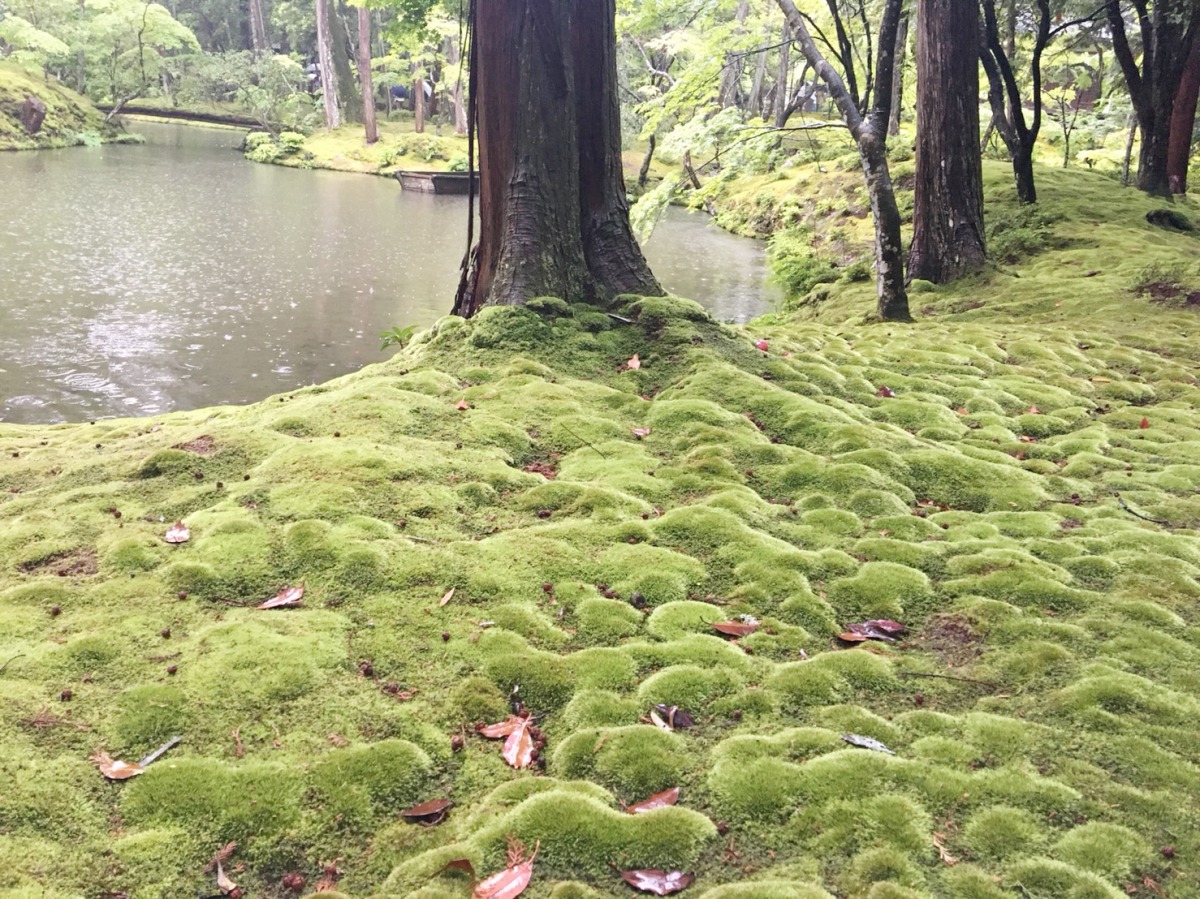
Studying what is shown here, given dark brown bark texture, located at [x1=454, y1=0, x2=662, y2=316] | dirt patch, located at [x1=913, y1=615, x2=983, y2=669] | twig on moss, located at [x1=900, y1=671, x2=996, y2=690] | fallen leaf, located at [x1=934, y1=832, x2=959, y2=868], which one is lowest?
fallen leaf, located at [x1=934, y1=832, x2=959, y2=868]

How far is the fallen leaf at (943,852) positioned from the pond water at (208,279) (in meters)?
10.7

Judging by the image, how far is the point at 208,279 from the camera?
17.5m

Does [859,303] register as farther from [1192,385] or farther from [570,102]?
[570,102]

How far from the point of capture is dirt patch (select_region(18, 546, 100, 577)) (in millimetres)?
3867

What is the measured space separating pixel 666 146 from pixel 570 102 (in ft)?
15.5

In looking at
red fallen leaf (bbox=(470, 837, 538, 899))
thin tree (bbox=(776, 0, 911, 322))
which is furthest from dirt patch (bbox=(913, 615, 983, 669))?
thin tree (bbox=(776, 0, 911, 322))

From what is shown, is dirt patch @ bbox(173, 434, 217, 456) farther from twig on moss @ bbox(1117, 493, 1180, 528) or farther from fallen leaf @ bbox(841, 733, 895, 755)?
twig on moss @ bbox(1117, 493, 1180, 528)

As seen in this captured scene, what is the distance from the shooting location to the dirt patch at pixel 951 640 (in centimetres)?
353

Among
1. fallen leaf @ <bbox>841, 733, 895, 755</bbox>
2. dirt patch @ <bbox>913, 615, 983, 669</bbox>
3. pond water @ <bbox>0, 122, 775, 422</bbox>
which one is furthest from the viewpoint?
pond water @ <bbox>0, 122, 775, 422</bbox>

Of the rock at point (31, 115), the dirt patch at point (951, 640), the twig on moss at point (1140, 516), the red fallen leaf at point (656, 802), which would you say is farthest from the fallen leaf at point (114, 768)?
the rock at point (31, 115)

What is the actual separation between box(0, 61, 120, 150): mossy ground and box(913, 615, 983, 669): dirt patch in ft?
140

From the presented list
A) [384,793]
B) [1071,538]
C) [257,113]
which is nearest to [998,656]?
[1071,538]

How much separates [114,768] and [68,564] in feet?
5.38

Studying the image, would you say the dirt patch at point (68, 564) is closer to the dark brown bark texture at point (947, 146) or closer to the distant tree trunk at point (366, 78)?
the dark brown bark texture at point (947, 146)
